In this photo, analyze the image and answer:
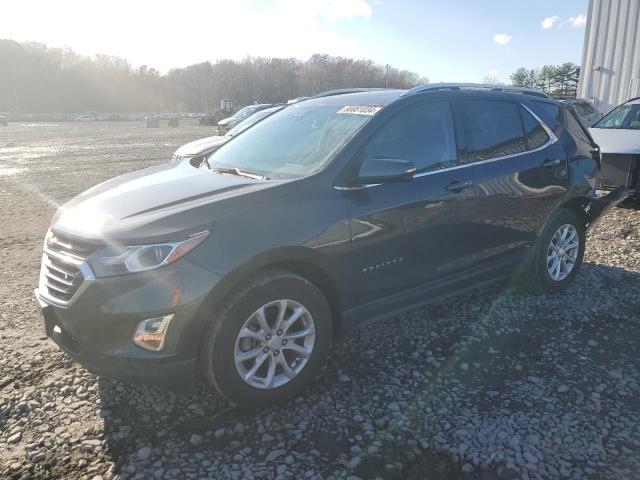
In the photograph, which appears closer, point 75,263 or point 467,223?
point 75,263

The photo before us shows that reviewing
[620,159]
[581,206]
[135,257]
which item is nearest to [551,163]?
[581,206]

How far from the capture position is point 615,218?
7555 millimetres

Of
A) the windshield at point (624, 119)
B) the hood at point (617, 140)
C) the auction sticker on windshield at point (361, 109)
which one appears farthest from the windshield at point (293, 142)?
the windshield at point (624, 119)

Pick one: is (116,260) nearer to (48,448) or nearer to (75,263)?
(75,263)

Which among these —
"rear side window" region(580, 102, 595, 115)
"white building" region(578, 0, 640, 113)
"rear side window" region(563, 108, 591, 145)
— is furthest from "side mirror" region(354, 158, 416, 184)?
"white building" region(578, 0, 640, 113)

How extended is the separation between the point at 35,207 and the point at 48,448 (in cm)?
738

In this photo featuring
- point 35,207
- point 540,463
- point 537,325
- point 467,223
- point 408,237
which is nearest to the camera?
point 540,463

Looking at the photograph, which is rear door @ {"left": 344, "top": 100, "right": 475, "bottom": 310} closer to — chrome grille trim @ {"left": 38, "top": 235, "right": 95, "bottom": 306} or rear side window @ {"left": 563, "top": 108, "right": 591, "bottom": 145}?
chrome grille trim @ {"left": 38, "top": 235, "right": 95, "bottom": 306}

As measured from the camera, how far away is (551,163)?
4477mm

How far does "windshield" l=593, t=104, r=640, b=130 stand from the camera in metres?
8.90

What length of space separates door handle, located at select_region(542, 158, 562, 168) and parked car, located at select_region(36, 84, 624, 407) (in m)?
0.02

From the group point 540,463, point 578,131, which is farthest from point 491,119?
point 540,463

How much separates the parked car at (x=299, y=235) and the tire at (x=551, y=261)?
0.07 feet

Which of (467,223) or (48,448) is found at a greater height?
(467,223)
